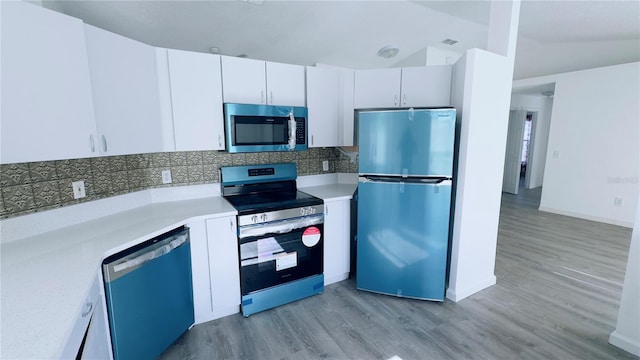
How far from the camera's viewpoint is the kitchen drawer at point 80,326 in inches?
33.4

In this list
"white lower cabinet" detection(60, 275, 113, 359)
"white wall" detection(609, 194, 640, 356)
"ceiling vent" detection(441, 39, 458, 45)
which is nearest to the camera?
"white lower cabinet" detection(60, 275, 113, 359)

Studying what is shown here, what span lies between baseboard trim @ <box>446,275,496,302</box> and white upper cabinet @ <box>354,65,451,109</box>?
1.69m

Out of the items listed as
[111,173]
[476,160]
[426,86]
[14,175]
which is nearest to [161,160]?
[111,173]

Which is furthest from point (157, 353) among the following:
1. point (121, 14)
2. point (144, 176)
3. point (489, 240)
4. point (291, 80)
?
point (121, 14)

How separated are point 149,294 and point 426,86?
8.91 feet

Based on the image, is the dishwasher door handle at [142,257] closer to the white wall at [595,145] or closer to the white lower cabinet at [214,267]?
the white lower cabinet at [214,267]

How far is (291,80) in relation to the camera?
2.58 metres

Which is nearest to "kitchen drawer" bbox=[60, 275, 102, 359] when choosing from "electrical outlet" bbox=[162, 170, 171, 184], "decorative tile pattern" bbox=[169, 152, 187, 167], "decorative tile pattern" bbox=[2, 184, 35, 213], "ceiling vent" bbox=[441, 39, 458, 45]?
"decorative tile pattern" bbox=[2, 184, 35, 213]

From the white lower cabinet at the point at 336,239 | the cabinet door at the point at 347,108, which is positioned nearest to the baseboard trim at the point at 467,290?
the white lower cabinet at the point at 336,239

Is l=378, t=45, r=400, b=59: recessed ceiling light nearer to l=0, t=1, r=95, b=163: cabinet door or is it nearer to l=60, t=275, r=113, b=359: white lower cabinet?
l=0, t=1, r=95, b=163: cabinet door

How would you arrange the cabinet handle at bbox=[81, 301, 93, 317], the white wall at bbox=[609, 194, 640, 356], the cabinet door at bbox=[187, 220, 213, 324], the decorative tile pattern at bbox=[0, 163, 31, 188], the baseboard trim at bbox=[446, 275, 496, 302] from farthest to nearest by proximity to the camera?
the baseboard trim at bbox=[446, 275, 496, 302] → the cabinet door at bbox=[187, 220, 213, 324] → the white wall at bbox=[609, 194, 640, 356] → the decorative tile pattern at bbox=[0, 163, 31, 188] → the cabinet handle at bbox=[81, 301, 93, 317]

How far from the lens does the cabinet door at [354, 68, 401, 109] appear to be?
2.69 m

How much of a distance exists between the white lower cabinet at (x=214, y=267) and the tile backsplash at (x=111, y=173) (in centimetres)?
66

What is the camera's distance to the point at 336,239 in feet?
8.59
